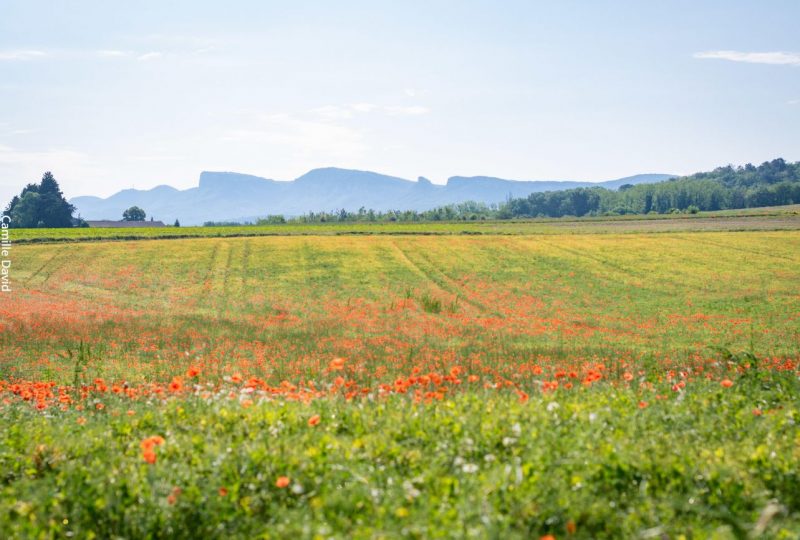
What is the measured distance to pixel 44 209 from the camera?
13738 centimetres

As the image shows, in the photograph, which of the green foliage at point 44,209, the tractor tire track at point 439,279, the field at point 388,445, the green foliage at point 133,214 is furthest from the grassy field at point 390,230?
the green foliage at point 133,214

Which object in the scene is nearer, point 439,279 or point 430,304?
point 430,304

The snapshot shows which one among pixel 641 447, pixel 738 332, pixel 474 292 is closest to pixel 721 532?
pixel 641 447

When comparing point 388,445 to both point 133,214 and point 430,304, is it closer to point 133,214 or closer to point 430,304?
point 430,304

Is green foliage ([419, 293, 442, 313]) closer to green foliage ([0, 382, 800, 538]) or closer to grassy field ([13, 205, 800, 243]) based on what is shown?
green foliage ([0, 382, 800, 538])

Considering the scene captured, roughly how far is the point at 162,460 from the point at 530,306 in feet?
114

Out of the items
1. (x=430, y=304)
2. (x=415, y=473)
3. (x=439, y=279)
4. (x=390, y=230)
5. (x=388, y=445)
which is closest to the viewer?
(x=415, y=473)

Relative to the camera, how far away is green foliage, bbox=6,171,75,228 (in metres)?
136

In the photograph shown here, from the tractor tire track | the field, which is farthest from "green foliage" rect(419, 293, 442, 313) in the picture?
the field

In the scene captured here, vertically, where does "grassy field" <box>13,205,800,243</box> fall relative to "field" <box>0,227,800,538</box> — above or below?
above

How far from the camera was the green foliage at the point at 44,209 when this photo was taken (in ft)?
448

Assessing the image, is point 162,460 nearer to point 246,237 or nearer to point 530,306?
point 530,306

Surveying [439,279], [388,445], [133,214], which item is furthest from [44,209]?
[388,445]

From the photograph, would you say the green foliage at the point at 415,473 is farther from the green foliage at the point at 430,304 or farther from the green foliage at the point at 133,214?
the green foliage at the point at 133,214
